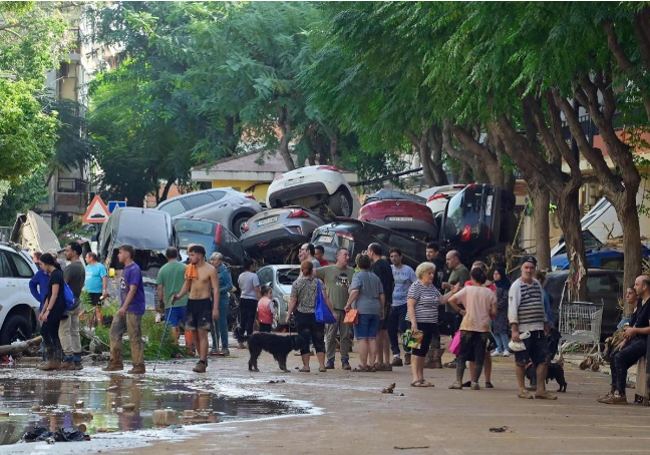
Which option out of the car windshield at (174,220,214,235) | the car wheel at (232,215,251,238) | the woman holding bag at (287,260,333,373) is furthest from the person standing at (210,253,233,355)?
the car wheel at (232,215,251,238)

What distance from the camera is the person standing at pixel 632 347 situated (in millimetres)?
14906

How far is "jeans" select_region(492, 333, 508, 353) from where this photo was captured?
2223cm

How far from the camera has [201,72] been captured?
170ft

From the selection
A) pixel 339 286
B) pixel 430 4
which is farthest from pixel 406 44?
pixel 339 286

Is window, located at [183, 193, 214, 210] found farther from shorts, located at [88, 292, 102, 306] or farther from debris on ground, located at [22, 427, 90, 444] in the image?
debris on ground, located at [22, 427, 90, 444]

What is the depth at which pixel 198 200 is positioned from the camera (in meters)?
40.9

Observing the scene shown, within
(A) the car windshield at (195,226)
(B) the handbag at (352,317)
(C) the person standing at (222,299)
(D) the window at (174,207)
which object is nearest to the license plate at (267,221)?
(A) the car windshield at (195,226)

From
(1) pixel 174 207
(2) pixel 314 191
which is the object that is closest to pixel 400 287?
(2) pixel 314 191

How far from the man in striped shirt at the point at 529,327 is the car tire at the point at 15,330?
847 cm

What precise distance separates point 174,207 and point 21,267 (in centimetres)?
2037

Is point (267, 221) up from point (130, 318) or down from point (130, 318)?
up

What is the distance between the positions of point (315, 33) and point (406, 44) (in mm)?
10068

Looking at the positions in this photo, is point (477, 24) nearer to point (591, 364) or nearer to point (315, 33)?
point (591, 364)

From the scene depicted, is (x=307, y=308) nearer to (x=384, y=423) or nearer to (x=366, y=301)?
(x=366, y=301)
